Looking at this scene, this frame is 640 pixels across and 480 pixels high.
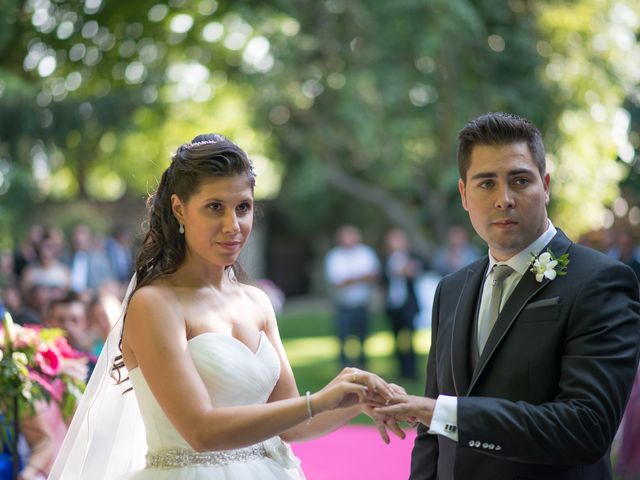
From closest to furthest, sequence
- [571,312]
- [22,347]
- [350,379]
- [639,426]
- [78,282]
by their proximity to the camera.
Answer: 1. [639,426]
2. [571,312]
3. [350,379]
4. [22,347]
5. [78,282]

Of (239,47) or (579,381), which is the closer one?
(579,381)

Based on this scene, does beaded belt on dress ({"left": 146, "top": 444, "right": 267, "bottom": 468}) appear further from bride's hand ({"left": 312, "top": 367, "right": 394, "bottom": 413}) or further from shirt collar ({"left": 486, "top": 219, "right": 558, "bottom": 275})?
shirt collar ({"left": 486, "top": 219, "right": 558, "bottom": 275})

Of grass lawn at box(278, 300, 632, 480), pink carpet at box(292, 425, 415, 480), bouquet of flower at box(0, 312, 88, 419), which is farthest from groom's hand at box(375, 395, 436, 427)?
grass lawn at box(278, 300, 632, 480)

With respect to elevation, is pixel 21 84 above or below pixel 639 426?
above

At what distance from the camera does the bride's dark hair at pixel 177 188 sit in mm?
3605

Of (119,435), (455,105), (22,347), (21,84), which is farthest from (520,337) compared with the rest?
(455,105)

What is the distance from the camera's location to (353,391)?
3.35 meters

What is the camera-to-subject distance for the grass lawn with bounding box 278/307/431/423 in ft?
44.6

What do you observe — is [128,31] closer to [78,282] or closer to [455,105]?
[455,105]

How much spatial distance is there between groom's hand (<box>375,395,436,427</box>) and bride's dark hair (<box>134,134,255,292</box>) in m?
0.97

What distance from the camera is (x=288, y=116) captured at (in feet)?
74.1

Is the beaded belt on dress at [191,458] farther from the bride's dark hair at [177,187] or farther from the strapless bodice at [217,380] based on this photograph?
the bride's dark hair at [177,187]

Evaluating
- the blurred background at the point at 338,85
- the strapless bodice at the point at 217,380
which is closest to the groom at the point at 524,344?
the strapless bodice at the point at 217,380

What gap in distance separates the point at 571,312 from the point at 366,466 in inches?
231
